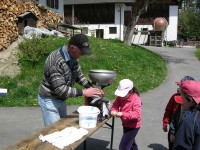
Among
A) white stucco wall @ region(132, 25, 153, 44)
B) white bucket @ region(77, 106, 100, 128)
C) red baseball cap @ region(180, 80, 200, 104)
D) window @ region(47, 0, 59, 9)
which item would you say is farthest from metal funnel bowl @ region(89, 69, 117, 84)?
white stucco wall @ region(132, 25, 153, 44)

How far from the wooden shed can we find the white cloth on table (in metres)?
10.8

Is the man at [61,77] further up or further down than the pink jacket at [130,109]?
further up

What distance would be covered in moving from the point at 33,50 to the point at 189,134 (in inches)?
327

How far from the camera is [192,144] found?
7.44ft

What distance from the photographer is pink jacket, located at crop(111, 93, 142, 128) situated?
10.8 feet

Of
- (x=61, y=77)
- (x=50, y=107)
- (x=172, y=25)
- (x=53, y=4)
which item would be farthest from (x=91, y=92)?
(x=172, y=25)

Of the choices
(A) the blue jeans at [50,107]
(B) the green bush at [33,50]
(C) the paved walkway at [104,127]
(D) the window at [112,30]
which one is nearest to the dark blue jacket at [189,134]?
(A) the blue jeans at [50,107]

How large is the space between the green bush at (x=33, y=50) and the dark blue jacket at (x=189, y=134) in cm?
800

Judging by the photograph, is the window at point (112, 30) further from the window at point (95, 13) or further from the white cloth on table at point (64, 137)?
the white cloth on table at point (64, 137)

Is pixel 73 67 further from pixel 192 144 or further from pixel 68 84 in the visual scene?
pixel 192 144

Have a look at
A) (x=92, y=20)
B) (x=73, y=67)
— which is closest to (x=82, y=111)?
(x=73, y=67)

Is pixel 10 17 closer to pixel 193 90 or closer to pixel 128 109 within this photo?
pixel 128 109

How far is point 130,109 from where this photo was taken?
345 centimetres

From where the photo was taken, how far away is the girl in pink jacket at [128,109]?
3.31m
